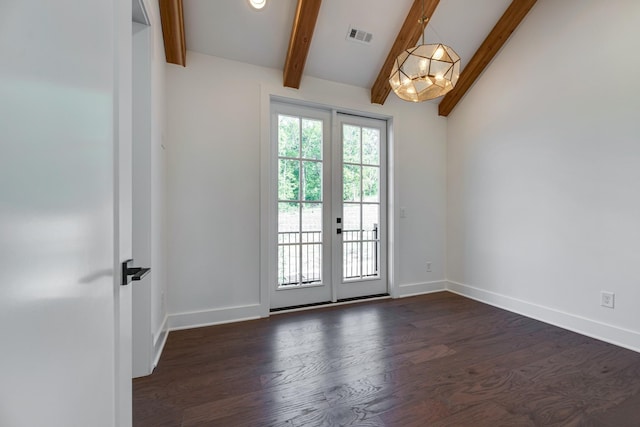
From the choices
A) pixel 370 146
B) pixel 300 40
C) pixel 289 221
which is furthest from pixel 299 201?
pixel 300 40

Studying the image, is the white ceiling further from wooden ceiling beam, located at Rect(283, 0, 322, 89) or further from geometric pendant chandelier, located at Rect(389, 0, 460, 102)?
geometric pendant chandelier, located at Rect(389, 0, 460, 102)

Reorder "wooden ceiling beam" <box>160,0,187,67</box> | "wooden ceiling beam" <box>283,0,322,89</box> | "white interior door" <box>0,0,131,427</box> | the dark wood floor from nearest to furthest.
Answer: "white interior door" <box>0,0,131,427</box> → the dark wood floor → "wooden ceiling beam" <box>160,0,187,67</box> → "wooden ceiling beam" <box>283,0,322,89</box>

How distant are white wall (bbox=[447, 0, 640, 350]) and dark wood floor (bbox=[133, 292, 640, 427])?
454 mm

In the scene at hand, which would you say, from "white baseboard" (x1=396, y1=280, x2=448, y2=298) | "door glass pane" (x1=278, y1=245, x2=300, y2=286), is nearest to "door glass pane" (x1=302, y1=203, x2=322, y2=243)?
"door glass pane" (x1=278, y1=245, x2=300, y2=286)

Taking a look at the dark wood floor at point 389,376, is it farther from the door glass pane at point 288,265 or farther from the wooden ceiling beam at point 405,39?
the wooden ceiling beam at point 405,39

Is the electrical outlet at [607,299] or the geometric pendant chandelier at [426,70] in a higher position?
the geometric pendant chandelier at [426,70]

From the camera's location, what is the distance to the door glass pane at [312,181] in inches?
124

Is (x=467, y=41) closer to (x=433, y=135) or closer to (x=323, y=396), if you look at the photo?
(x=433, y=135)

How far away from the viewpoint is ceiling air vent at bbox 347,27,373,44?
2822mm

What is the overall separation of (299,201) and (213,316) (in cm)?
145

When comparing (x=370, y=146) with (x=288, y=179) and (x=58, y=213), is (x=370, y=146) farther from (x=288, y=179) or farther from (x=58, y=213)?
(x=58, y=213)

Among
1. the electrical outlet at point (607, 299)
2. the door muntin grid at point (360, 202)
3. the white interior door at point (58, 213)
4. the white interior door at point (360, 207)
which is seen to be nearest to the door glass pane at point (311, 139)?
the white interior door at point (360, 207)

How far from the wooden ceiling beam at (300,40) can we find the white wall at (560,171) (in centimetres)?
223

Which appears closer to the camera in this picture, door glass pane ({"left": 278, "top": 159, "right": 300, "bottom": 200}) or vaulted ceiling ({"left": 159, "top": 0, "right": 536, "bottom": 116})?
vaulted ceiling ({"left": 159, "top": 0, "right": 536, "bottom": 116})
